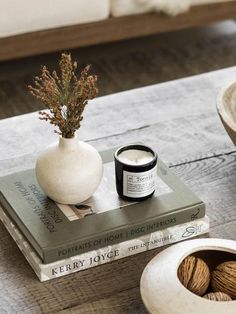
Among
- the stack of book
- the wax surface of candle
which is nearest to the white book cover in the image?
the stack of book

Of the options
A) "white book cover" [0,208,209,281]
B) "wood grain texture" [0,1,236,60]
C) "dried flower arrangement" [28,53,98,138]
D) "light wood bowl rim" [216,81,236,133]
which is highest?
"dried flower arrangement" [28,53,98,138]

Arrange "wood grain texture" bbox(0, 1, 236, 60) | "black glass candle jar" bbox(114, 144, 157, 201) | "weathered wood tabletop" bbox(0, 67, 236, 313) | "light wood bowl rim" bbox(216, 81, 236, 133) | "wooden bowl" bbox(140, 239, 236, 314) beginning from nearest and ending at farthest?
"wooden bowl" bbox(140, 239, 236, 314) → "weathered wood tabletop" bbox(0, 67, 236, 313) → "black glass candle jar" bbox(114, 144, 157, 201) → "light wood bowl rim" bbox(216, 81, 236, 133) → "wood grain texture" bbox(0, 1, 236, 60)

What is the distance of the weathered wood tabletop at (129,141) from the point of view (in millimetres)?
1101

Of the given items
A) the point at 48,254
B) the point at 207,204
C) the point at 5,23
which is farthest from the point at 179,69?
the point at 48,254

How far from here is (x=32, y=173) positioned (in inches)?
51.1

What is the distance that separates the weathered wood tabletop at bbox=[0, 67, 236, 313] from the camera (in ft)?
3.61

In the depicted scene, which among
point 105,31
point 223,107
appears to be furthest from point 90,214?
point 105,31

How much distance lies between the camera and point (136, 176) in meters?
1.22

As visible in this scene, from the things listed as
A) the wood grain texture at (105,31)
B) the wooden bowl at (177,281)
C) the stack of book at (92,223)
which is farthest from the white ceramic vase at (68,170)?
the wood grain texture at (105,31)

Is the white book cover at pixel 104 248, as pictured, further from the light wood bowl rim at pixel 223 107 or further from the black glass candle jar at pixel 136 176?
the light wood bowl rim at pixel 223 107

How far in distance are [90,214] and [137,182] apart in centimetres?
9

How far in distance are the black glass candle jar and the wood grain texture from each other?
49.9 inches

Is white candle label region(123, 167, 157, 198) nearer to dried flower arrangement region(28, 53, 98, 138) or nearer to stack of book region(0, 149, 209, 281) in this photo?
stack of book region(0, 149, 209, 281)

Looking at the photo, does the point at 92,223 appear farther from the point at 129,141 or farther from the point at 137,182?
the point at 129,141
